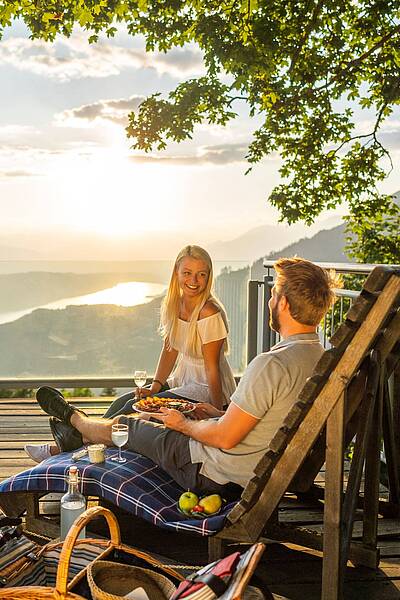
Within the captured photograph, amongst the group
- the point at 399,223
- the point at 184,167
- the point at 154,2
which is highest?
the point at 154,2

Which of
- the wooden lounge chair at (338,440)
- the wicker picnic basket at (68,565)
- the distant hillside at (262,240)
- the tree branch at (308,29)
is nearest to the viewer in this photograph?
the wicker picnic basket at (68,565)

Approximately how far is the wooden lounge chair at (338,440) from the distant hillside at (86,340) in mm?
3864

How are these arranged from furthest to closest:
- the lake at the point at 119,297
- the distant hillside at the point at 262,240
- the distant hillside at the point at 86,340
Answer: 1. the distant hillside at the point at 262,240
2. the lake at the point at 119,297
3. the distant hillside at the point at 86,340

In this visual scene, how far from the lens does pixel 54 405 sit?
3.98 metres

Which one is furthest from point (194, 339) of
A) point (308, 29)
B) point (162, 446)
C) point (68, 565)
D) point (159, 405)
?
point (308, 29)

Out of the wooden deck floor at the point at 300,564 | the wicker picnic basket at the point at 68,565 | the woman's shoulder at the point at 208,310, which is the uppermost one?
the woman's shoulder at the point at 208,310

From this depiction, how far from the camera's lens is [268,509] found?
280 cm

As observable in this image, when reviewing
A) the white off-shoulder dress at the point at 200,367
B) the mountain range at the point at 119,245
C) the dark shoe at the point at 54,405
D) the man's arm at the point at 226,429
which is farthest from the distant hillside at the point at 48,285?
the man's arm at the point at 226,429

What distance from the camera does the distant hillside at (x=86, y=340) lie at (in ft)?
22.5

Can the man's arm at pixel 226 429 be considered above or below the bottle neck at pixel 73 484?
above

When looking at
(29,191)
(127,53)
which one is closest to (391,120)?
(127,53)

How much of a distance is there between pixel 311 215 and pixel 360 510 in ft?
22.2

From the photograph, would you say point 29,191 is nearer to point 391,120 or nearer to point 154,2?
point 154,2

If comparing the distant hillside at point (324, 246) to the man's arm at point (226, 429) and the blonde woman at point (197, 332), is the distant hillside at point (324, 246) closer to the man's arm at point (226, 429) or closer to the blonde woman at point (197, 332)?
the blonde woman at point (197, 332)
